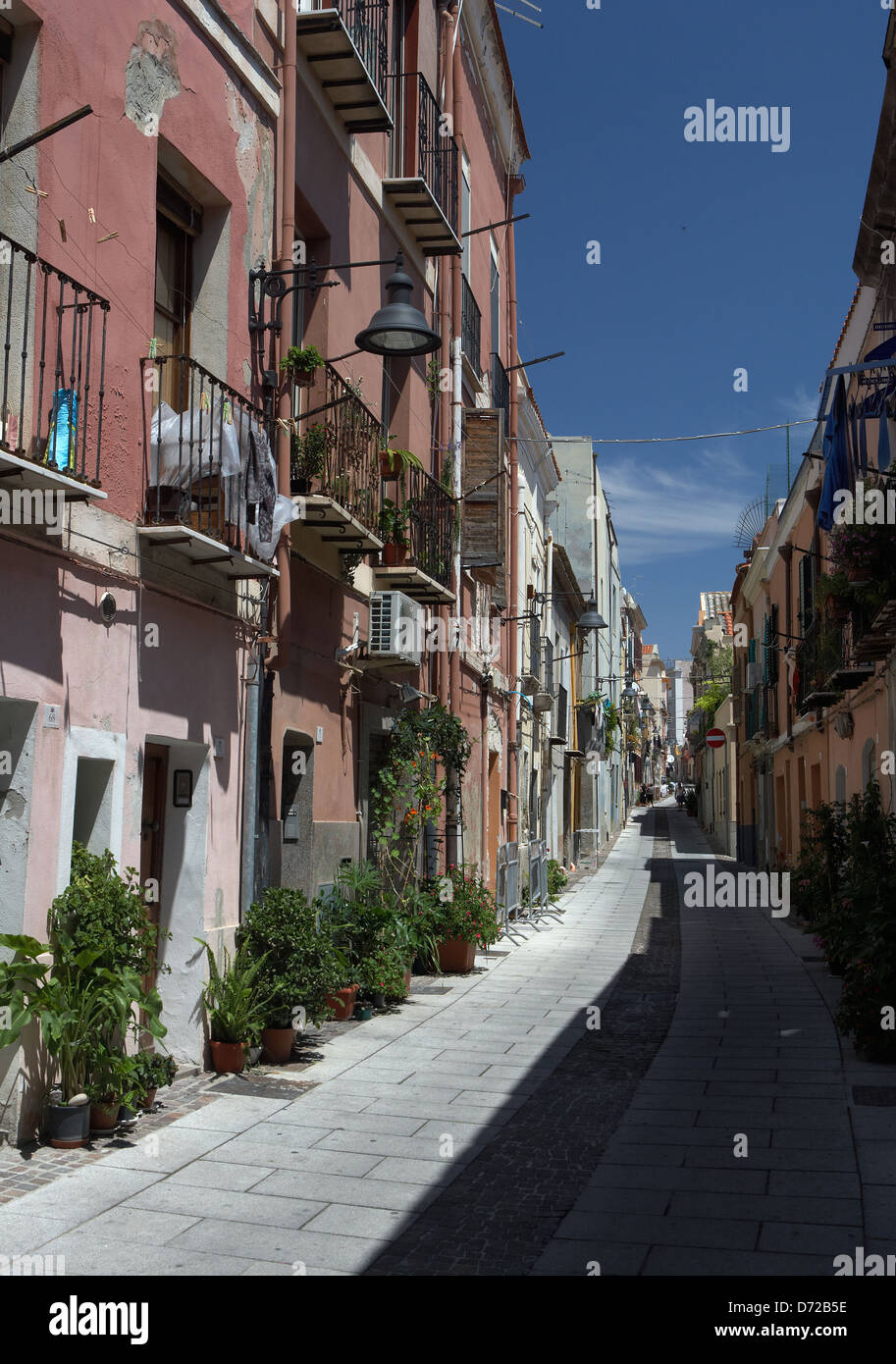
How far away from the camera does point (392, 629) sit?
12.0 meters

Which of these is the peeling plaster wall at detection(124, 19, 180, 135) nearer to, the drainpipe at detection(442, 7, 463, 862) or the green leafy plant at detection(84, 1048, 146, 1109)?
the green leafy plant at detection(84, 1048, 146, 1109)

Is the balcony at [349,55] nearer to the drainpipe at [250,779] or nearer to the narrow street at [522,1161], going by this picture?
the drainpipe at [250,779]

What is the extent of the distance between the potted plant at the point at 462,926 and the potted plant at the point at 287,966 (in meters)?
4.48

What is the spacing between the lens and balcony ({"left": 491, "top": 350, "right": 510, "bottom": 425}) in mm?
19453

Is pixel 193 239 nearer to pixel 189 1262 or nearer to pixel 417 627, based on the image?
pixel 417 627

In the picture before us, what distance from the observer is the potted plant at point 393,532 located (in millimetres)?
12172

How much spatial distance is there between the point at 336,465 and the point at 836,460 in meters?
5.96

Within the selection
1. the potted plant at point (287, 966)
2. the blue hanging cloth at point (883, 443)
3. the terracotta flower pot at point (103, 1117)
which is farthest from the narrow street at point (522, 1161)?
the blue hanging cloth at point (883, 443)

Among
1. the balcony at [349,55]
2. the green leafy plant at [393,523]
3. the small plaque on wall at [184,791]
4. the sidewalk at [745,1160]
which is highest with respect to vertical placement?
the balcony at [349,55]

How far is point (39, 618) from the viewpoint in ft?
21.3

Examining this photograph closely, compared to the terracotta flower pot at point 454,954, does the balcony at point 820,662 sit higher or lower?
higher

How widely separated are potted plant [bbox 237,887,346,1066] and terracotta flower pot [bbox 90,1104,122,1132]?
1852 millimetres
